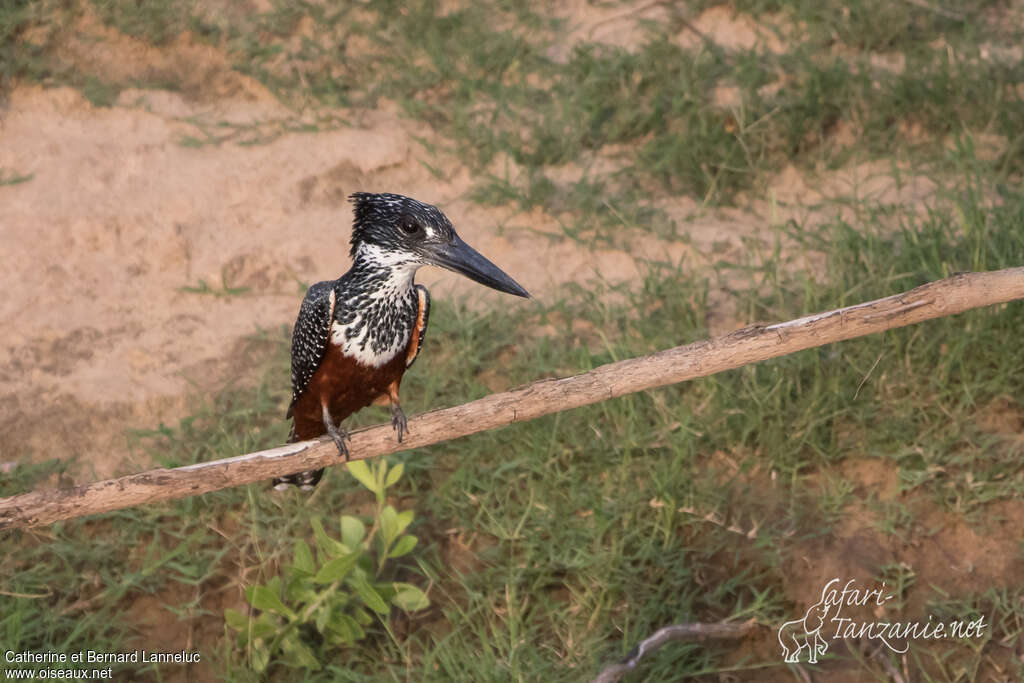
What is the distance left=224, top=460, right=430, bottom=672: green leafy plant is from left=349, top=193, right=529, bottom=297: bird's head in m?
0.68

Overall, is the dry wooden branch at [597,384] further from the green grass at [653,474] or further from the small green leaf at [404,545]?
the green grass at [653,474]

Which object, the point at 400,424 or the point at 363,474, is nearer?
the point at 400,424

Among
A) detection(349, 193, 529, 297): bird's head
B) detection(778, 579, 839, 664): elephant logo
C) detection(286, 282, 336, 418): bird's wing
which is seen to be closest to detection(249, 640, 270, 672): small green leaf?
detection(286, 282, 336, 418): bird's wing

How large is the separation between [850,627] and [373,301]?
5.98 ft

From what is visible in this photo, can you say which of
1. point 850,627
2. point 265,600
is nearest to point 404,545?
point 265,600

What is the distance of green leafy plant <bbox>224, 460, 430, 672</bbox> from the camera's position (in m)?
3.44

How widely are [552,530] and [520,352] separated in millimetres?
880

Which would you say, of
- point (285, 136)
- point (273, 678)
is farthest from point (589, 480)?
point (285, 136)

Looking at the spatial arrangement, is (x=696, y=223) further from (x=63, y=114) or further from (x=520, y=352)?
(x=63, y=114)

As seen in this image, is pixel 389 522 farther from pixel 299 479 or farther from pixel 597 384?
pixel 597 384

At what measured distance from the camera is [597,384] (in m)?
2.73

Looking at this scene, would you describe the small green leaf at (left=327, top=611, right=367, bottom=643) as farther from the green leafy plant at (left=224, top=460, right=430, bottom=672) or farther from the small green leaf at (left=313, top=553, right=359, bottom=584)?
the small green leaf at (left=313, top=553, right=359, bottom=584)

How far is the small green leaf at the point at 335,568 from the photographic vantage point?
131 inches

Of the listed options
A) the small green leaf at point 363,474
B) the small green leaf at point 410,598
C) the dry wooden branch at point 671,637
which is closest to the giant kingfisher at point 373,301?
the small green leaf at point 363,474
